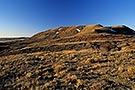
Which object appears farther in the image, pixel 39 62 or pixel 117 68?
pixel 39 62

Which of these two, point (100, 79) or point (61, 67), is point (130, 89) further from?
point (61, 67)

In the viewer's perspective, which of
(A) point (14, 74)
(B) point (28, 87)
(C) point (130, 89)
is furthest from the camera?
(A) point (14, 74)

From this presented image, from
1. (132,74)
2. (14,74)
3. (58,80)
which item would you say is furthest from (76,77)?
(14,74)

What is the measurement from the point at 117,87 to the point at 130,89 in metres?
1.04

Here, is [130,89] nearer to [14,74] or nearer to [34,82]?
[34,82]

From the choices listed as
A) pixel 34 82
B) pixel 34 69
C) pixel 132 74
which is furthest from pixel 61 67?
pixel 132 74

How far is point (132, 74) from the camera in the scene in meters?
20.6

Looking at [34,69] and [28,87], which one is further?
[34,69]

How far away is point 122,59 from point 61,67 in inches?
314

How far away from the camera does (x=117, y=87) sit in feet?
59.0

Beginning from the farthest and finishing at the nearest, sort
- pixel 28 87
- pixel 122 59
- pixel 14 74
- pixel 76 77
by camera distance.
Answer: pixel 122 59 → pixel 14 74 → pixel 76 77 → pixel 28 87

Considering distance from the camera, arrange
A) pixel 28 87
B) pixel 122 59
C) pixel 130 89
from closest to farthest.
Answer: pixel 130 89, pixel 28 87, pixel 122 59

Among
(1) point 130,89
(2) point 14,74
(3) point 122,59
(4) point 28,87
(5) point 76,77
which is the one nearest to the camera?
(1) point 130,89

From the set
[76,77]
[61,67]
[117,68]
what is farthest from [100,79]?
[61,67]
